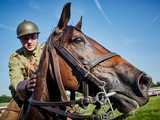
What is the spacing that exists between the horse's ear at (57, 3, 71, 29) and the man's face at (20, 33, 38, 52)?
5.04 feet

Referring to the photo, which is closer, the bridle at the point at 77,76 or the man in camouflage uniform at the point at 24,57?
the bridle at the point at 77,76

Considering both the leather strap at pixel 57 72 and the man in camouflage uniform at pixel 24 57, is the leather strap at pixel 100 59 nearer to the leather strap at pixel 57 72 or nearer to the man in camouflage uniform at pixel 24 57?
the leather strap at pixel 57 72

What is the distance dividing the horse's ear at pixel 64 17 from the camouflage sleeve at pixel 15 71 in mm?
1457

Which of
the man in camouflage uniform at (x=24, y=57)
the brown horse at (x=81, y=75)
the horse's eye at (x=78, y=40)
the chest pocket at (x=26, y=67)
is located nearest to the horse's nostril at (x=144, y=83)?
the brown horse at (x=81, y=75)

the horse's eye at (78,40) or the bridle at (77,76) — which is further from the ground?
the horse's eye at (78,40)

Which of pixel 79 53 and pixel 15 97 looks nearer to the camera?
pixel 79 53

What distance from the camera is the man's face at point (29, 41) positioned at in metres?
6.74

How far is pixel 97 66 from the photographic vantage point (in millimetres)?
4844

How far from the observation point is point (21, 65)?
662 cm

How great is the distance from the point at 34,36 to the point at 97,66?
2508 millimetres

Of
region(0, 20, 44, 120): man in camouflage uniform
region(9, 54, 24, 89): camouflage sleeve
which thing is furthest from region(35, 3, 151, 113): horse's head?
region(0, 20, 44, 120): man in camouflage uniform

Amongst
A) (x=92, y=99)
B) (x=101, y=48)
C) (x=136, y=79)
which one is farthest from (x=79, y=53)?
(x=136, y=79)

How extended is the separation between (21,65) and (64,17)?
1863 mm

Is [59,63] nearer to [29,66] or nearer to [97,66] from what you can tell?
[97,66]
